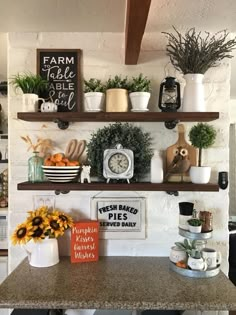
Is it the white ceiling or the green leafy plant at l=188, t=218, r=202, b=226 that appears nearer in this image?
the white ceiling

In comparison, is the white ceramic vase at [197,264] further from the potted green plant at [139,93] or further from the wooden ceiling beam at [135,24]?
the wooden ceiling beam at [135,24]

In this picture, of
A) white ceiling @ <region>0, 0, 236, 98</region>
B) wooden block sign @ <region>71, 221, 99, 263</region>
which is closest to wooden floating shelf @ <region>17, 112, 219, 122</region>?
white ceiling @ <region>0, 0, 236, 98</region>

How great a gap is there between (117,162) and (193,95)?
535 mm

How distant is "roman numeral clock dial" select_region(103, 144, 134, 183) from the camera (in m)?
1.47

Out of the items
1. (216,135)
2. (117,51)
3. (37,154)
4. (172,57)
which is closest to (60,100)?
(37,154)

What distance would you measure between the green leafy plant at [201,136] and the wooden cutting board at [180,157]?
0.17ft

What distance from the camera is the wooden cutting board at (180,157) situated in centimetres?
154

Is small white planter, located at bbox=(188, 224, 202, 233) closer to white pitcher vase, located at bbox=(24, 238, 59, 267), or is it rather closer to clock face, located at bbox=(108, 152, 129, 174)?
clock face, located at bbox=(108, 152, 129, 174)

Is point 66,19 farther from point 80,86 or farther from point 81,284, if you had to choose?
point 81,284

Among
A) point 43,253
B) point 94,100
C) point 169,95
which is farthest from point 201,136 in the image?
point 43,253

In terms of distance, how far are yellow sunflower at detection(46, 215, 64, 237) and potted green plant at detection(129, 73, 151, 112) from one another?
721 millimetres

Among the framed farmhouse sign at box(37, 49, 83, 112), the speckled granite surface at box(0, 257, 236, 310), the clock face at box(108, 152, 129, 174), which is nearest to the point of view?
the speckled granite surface at box(0, 257, 236, 310)

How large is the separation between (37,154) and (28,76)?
0.45m

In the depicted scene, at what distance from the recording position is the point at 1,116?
2.95 meters
